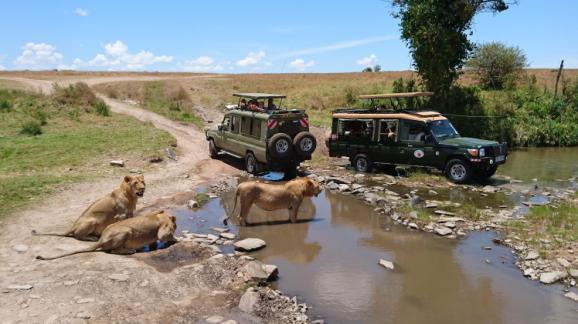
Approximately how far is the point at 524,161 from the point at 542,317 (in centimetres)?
1577

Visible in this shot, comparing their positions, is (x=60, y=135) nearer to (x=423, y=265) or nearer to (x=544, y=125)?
(x=423, y=265)

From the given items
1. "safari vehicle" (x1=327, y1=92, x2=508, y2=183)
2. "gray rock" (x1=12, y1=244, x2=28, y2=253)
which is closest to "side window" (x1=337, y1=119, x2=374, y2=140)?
"safari vehicle" (x1=327, y1=92, x2=508, y2=183)

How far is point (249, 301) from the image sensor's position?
23.5 ft

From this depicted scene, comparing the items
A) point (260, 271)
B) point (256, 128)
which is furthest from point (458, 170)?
point (260, 271)

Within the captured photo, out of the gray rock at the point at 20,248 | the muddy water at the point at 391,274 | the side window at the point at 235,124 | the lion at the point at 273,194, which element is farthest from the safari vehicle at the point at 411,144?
the gray rock at the point at 20,248

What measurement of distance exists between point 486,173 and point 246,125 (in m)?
8.31

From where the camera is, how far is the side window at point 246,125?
56.8 ft

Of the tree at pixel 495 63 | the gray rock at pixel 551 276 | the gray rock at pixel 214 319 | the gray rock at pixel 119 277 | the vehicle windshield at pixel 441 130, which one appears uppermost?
the tree at pixel 495 63

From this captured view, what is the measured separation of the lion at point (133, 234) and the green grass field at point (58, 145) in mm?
3552

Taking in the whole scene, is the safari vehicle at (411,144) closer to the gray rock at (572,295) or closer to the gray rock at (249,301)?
the gray rock at (572,295)

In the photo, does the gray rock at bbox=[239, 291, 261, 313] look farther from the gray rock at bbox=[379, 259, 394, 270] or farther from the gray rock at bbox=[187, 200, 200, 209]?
the gray rock at bbox=[187, 200, 200, 209]

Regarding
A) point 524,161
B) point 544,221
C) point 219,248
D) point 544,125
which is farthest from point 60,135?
point 544,125

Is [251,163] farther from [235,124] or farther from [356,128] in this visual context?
[356,128]

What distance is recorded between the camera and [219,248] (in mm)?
9750
